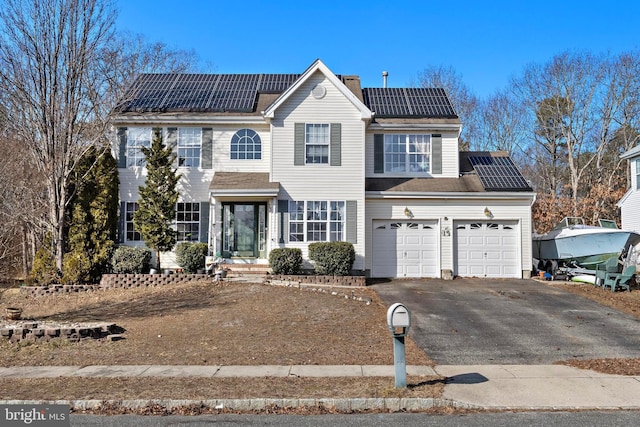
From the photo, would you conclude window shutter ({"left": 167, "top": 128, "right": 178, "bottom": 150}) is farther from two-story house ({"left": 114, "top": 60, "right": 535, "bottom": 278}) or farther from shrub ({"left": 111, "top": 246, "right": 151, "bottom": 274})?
shrub ({"left": 111, "top": 246, "right": 151, "bottom": 274})

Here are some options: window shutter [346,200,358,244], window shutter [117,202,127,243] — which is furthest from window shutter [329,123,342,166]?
window shutter [117,202,127,243]

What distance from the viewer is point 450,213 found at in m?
18.7

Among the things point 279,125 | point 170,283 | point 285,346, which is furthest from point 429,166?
point 285,346

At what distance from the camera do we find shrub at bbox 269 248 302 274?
16.8 meters

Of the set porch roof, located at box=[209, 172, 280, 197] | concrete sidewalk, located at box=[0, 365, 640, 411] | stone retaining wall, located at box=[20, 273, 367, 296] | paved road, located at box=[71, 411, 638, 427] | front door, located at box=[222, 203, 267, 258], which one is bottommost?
paved road, located at box=[71, 411, 638, 427]

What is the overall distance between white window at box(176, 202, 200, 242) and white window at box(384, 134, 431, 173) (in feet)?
24.5

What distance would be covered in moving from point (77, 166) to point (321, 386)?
13939mm

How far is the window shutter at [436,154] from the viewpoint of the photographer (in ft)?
64.1

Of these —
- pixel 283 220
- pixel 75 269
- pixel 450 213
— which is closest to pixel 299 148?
pixel 283 220

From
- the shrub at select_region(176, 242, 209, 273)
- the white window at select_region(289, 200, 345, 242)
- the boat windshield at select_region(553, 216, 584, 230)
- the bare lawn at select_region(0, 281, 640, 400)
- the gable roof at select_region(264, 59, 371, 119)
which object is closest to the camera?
the bare lawn at select_region(0, 281, 640, 400)

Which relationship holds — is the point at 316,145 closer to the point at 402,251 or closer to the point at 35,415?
the point at 402,251

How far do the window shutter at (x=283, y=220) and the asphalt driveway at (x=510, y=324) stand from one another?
145 inches

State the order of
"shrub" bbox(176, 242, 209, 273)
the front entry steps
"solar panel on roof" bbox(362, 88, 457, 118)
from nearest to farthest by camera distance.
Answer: the front entry steps
"shrub" bbox(176, 242, 209, 273)
"solar panel on roof" bbox(362, 88, 457, 118)

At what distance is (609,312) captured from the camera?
12.9 metres
